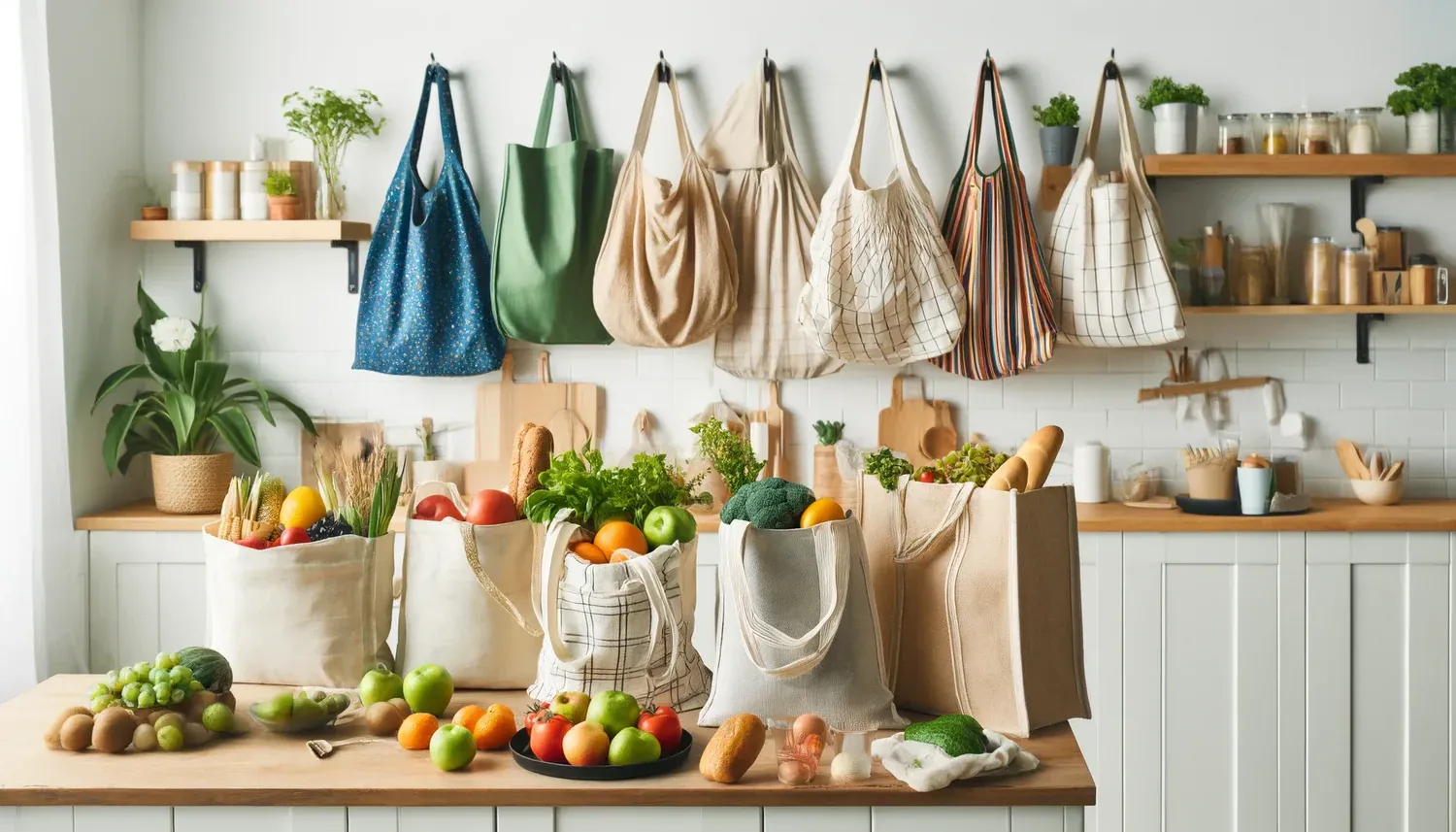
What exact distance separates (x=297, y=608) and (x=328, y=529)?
12 cm

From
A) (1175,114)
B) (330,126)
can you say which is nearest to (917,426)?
(1175,114)

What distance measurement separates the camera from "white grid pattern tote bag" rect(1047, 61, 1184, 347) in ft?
11.1

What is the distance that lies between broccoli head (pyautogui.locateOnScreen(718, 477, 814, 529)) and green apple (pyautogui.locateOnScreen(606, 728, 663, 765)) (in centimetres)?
31

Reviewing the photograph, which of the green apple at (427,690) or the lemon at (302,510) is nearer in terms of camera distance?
the green apple at (427,690)

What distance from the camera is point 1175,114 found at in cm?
354

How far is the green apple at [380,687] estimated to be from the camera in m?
1.76

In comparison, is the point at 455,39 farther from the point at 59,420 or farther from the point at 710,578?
the point at 710,578

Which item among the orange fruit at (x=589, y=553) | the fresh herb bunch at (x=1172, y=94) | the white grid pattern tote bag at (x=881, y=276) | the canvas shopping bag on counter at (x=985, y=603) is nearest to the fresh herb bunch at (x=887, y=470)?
the canvas shopping bag on counter at (x=985, y=603)

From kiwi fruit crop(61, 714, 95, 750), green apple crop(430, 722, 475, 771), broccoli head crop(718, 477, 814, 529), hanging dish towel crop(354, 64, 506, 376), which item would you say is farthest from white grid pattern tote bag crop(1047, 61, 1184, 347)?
kiwi fruit crop(61, 714, 95, 750)

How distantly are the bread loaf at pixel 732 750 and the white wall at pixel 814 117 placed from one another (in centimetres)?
233

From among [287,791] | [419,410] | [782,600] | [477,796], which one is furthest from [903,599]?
[419,410]

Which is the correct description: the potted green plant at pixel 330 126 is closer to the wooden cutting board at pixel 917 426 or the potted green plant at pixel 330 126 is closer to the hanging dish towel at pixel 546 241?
the hanging dish towel at pixel 546 241

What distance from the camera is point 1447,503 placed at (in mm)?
3592

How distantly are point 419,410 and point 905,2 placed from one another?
1.94 m
